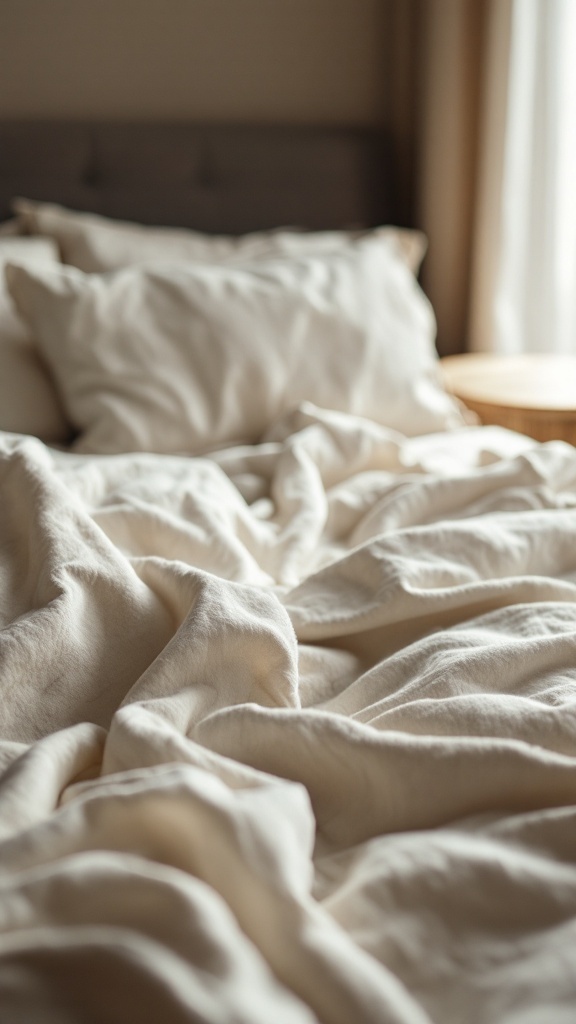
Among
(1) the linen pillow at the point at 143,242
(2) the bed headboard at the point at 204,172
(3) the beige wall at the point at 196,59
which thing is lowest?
(1) the linen pillow at the point at 143,242

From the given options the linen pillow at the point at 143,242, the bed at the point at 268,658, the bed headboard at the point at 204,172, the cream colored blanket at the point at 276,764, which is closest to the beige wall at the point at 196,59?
the bed headboard at the point at 204,172

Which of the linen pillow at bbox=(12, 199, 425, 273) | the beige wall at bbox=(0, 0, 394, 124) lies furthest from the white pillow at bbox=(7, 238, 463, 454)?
the beige wall at bbox=(0, 0, 394, 124)

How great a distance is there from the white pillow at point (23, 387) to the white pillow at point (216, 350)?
1.7 inches

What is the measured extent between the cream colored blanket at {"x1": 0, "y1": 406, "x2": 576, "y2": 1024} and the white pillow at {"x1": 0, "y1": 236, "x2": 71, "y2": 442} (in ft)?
1.36

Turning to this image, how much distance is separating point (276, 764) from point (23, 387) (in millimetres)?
981

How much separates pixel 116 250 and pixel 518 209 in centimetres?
96

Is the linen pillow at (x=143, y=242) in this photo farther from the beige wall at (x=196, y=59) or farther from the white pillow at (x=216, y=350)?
the beige wall at (x=196, y=59)

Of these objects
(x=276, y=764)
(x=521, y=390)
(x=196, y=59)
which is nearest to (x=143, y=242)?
(x=196, y=59)

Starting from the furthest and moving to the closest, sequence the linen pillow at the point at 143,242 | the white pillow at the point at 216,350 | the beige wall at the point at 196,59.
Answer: the beige wall at the point at 196,59 → the linen pillow at the point at 143,242 → the white pillow at the point at 216,350

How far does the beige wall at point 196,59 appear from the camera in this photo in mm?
1935

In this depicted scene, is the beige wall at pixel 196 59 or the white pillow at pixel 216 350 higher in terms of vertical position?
the beige wall at pixel 196 59

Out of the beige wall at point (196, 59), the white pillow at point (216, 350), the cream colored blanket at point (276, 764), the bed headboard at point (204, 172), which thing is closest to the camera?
the cream colored blanket at point (276, 764)

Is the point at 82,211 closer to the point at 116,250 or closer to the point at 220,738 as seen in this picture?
the point at 116,250

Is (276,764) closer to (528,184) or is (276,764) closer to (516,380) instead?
(516,380)
